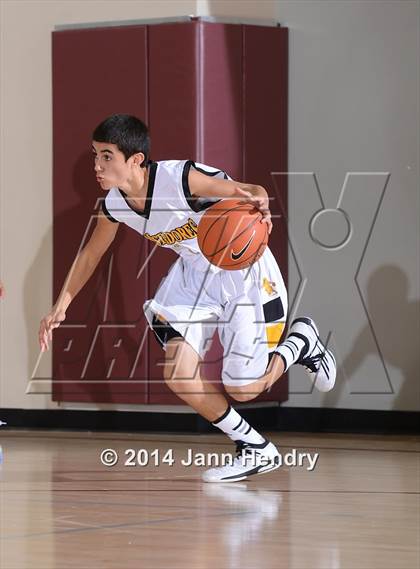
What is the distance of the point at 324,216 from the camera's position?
7777 millimetres

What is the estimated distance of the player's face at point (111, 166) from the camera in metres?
5.50

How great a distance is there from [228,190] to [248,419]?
261 cm

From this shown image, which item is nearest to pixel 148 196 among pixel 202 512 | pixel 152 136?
pixel 202 512

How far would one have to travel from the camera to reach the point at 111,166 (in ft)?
18.1

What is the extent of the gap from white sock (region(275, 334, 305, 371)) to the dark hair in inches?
44.1

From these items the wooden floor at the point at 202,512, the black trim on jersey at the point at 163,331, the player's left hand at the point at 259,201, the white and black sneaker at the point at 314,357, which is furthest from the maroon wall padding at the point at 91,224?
the player's left hand at the point at 259,201

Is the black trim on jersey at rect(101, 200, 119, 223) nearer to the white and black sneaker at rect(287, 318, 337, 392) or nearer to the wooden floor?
the white and black sneaker at rect(287, 318, 337, 392)

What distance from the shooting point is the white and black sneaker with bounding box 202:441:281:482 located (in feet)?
18.3

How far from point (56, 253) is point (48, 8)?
149 centimetres

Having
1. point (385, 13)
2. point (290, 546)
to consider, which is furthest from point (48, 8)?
point (290, 546)

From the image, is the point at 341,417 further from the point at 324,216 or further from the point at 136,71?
the point at 136,71

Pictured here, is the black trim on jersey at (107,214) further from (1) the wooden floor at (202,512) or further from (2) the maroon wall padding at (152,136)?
(2) the maroon wall padding at (152,136)

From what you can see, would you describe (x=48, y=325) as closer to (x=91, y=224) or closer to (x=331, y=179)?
(x=91, y=224)

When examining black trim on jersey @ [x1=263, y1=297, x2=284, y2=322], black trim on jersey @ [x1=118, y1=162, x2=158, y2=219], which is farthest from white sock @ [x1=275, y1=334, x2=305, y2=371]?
black trim on jersey @ [x1=118, y1=162, x2=158, y2=219]
